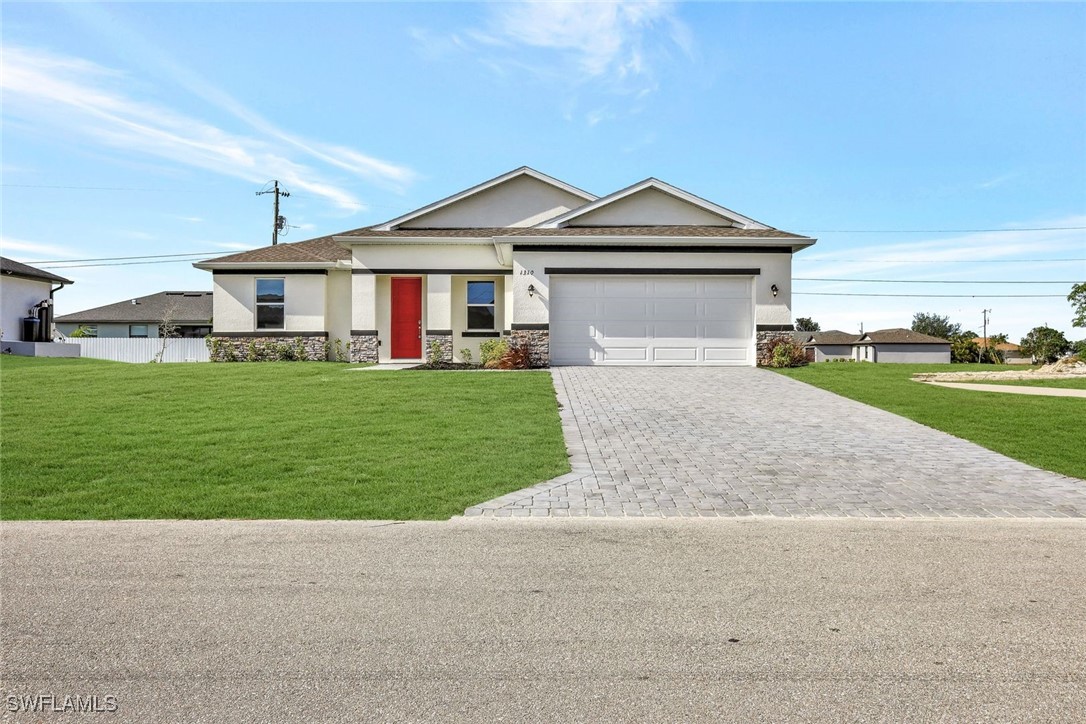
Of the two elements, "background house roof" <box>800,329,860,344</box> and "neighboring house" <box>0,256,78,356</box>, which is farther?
"background house roof" <box>800,329,860,344</box>

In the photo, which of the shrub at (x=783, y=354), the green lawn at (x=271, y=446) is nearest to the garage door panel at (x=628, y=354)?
the shrub at (x=783, y=354)

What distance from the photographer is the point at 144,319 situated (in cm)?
4003

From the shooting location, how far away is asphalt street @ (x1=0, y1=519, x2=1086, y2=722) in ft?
9.75

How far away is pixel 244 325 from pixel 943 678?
2386 centimetres

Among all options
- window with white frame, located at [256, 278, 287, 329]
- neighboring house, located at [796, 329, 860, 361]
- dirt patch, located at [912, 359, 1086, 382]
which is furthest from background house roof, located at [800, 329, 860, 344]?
window with white frame, located at [256, 278, 287, 329]

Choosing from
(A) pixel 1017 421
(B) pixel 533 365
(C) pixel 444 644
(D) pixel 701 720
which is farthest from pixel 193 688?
(B) pixel 533 365

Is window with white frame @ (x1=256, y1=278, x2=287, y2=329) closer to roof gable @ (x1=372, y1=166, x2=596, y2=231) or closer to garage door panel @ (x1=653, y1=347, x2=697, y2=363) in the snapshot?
roof gable @ (x1=372, y1=166, x2=596, y2=231)

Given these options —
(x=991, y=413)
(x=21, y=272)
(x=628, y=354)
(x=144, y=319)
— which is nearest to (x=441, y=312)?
(x=628, y=354)

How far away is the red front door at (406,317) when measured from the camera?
21656mm

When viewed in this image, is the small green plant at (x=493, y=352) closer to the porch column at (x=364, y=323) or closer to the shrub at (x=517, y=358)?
the shrub at (x=517, y=358)

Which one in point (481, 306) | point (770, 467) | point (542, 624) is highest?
point (481, 306)

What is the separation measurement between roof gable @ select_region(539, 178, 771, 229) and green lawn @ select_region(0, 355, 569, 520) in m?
7.28

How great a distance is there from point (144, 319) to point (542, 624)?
144ft

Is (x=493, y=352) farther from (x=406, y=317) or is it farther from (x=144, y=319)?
(x=144, y=319)
